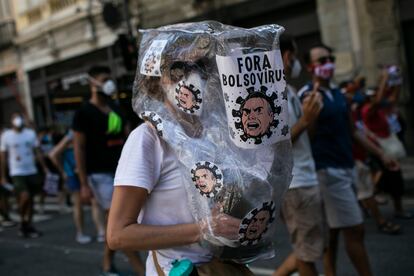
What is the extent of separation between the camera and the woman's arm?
6.54 ft

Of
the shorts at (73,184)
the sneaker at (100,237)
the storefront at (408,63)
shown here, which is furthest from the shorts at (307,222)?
the storefront at (408,63)

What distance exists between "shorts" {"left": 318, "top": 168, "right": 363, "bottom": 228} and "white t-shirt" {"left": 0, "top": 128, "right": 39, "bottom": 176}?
6.25m

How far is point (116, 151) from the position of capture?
5.59 metres

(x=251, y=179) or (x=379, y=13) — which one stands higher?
(x=379, y=13)

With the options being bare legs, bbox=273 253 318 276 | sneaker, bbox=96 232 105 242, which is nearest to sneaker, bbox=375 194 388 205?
sneaker, bbox=96 232 105 242

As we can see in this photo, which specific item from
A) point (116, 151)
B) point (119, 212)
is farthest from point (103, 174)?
point (119, 212)

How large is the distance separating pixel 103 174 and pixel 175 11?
1157cm

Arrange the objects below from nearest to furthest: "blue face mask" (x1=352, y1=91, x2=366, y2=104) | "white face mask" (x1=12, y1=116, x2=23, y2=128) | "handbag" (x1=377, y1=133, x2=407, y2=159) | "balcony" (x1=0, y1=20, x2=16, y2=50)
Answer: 1. "handbag" (x1=377, y1=133, x2=407, y2=159)
2. "blue face mask" (x1=352, y1=91, x2=366, y2=104)
3. "white face mask" (x1=12, y1=116, x2=23, y2=128)
4. "balcony" (x1=0, y1=20, x2=16, y2=50)

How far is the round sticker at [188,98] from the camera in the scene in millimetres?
1998

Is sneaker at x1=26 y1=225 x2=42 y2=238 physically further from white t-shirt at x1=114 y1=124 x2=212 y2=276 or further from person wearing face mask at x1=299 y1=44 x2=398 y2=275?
white t-shirt at x1=114 y1=124 x2=212 y2=276

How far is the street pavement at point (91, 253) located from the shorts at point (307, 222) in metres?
1.32

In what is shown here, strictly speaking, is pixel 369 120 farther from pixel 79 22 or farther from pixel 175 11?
pixel 79 22

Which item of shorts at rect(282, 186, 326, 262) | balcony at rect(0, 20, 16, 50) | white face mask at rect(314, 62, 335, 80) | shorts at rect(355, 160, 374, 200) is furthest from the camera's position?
balcony at rect(0, 20, 16, 50)

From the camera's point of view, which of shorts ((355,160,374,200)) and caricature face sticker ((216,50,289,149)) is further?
shorts ((355,160,374,200))
